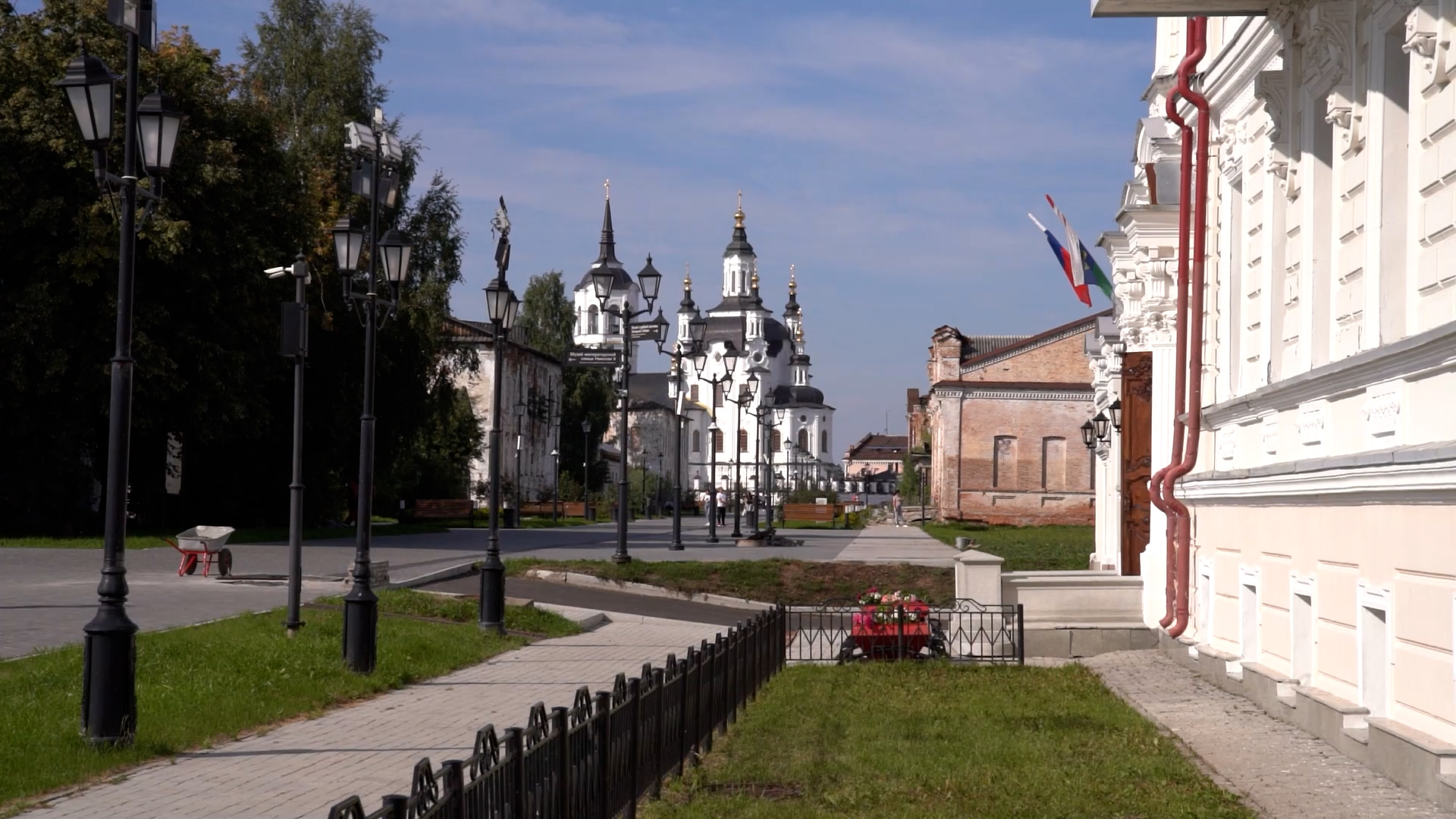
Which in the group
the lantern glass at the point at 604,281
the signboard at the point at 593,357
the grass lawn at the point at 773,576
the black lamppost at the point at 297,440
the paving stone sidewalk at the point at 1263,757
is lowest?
the grass lawn at the point at 773,576

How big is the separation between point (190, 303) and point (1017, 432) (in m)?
47.0

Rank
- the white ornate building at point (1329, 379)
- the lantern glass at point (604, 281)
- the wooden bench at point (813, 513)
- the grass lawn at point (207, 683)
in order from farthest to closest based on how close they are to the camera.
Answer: the wooden bench at point (813, 513)
the lantern glass at point (604, 281)
the grass lawn at point (207, 683)
the white ornate building at point (1329, 379)

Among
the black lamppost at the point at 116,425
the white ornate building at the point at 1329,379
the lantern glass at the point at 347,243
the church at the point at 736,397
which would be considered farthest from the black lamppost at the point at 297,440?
the church at the point at 736,397

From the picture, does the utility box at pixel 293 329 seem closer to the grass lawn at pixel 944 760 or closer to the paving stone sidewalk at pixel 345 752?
the paving stone sidewalk at pixel 345 752

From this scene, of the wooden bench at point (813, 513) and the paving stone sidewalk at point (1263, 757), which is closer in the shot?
the paving stone sidewalk at point (1263, 757)

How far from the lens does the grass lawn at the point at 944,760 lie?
29.2 ft

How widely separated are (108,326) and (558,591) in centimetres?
1245

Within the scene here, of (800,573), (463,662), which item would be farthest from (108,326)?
(463,662)

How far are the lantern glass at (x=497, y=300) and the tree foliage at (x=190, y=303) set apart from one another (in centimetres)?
1465

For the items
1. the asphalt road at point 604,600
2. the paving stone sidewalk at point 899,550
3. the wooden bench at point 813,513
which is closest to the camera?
the asphalt road at point 604,600

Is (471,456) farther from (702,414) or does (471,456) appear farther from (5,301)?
(702,414)

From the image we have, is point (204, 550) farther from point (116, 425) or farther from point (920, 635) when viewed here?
point (116, 425)

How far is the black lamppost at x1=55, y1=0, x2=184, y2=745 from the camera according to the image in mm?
10555

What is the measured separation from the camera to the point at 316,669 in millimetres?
15148
